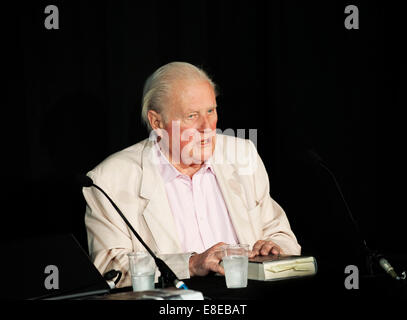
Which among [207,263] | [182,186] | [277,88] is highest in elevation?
[277,88]

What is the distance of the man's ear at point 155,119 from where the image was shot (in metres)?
2.77

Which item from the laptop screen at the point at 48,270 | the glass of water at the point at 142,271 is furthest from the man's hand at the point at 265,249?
the laptop screen at the point at 48,270

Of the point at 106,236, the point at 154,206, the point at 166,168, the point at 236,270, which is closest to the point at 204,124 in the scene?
the point at 166,168

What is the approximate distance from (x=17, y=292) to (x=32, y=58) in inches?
60.7

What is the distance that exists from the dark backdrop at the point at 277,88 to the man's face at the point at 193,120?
41 centimetres

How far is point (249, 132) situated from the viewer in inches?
131

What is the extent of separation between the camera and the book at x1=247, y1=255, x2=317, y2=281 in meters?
1.94

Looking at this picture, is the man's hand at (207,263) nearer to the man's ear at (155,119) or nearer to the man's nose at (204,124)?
the man's nose at (204,124)

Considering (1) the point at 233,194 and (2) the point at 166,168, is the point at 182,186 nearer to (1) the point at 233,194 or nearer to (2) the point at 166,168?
(2) the point at 166,168

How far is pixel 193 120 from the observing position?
2664 millimetres

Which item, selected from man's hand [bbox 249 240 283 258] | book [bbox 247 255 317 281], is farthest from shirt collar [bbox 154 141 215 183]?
book [bbox 247 255 317 281]

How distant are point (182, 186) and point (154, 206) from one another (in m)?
0.22
